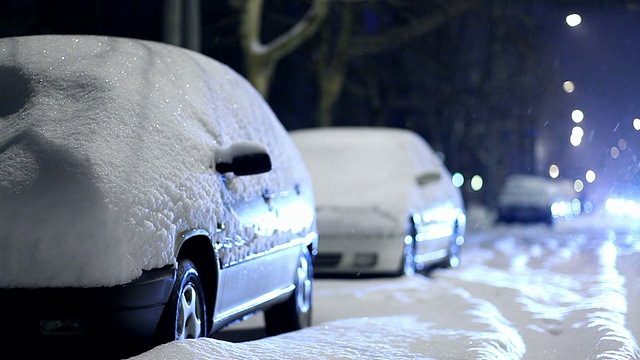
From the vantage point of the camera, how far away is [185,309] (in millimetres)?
6020

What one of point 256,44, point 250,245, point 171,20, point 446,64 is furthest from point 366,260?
point 446,64

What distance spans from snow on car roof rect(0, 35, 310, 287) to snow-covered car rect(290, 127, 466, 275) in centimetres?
498

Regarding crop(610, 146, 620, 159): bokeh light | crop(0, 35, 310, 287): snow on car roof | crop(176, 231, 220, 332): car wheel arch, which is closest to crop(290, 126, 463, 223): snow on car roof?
crop(610, 146, 620, 159): bokeh light

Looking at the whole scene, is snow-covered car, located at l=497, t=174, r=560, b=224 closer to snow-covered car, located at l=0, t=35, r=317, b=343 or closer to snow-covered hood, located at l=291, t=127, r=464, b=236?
snow-covered hood, located at l=291, t=127, r=464, b=236

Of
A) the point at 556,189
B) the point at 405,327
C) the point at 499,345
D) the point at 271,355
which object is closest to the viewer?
the point at 271,355

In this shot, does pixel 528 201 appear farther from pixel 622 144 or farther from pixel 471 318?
pixel 471 318

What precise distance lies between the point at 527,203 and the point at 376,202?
2915 centimetres

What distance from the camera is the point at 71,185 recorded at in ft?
17.9


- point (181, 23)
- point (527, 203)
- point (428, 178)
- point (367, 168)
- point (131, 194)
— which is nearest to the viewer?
point (131, 194)

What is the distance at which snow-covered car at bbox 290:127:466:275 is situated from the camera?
12.4m

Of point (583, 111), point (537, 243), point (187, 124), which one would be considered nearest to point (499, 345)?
point (187, 124)

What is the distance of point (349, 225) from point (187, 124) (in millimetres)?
5983

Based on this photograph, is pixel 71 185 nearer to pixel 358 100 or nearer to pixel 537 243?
pixel 537 243

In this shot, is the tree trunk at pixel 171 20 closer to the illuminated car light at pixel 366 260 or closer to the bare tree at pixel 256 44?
the illuminated car light at pixel 366 260
